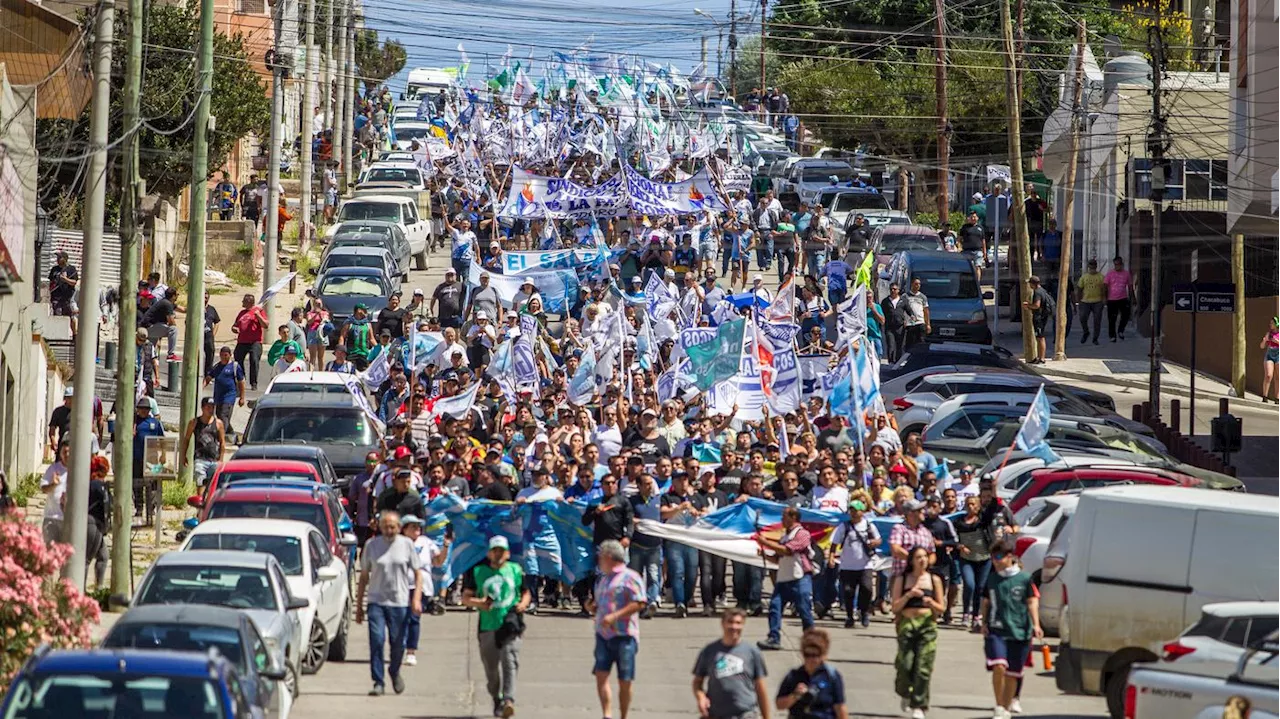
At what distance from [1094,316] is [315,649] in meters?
28.7

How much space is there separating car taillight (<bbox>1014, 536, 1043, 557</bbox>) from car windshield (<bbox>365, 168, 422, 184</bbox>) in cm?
4073

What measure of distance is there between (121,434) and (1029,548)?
9058 mm

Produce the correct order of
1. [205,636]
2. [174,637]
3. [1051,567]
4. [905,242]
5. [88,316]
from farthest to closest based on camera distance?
[905,242] → [88,316] → [1051,567] → [174,637] → [205,636]

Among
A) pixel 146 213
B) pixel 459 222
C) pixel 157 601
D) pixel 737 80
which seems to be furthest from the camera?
pixel 737 80

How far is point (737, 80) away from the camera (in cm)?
11206

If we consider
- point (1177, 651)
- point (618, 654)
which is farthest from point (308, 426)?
point (1177, 651)

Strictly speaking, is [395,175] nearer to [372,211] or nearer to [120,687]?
[372,211]

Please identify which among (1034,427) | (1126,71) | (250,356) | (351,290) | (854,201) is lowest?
(1034,427)

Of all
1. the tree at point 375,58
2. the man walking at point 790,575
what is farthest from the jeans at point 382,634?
the tree at point 375,58

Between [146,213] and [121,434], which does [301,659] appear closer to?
[121,434]

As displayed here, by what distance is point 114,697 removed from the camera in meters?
12.0

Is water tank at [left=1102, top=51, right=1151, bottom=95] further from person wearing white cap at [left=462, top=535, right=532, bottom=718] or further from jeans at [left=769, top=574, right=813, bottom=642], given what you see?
person wearing white cap at [left=462, top=535, right=532, bottom=718]

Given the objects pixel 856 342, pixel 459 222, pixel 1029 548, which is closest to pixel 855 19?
pixel 459 222

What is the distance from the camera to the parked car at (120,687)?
11.9 meters
